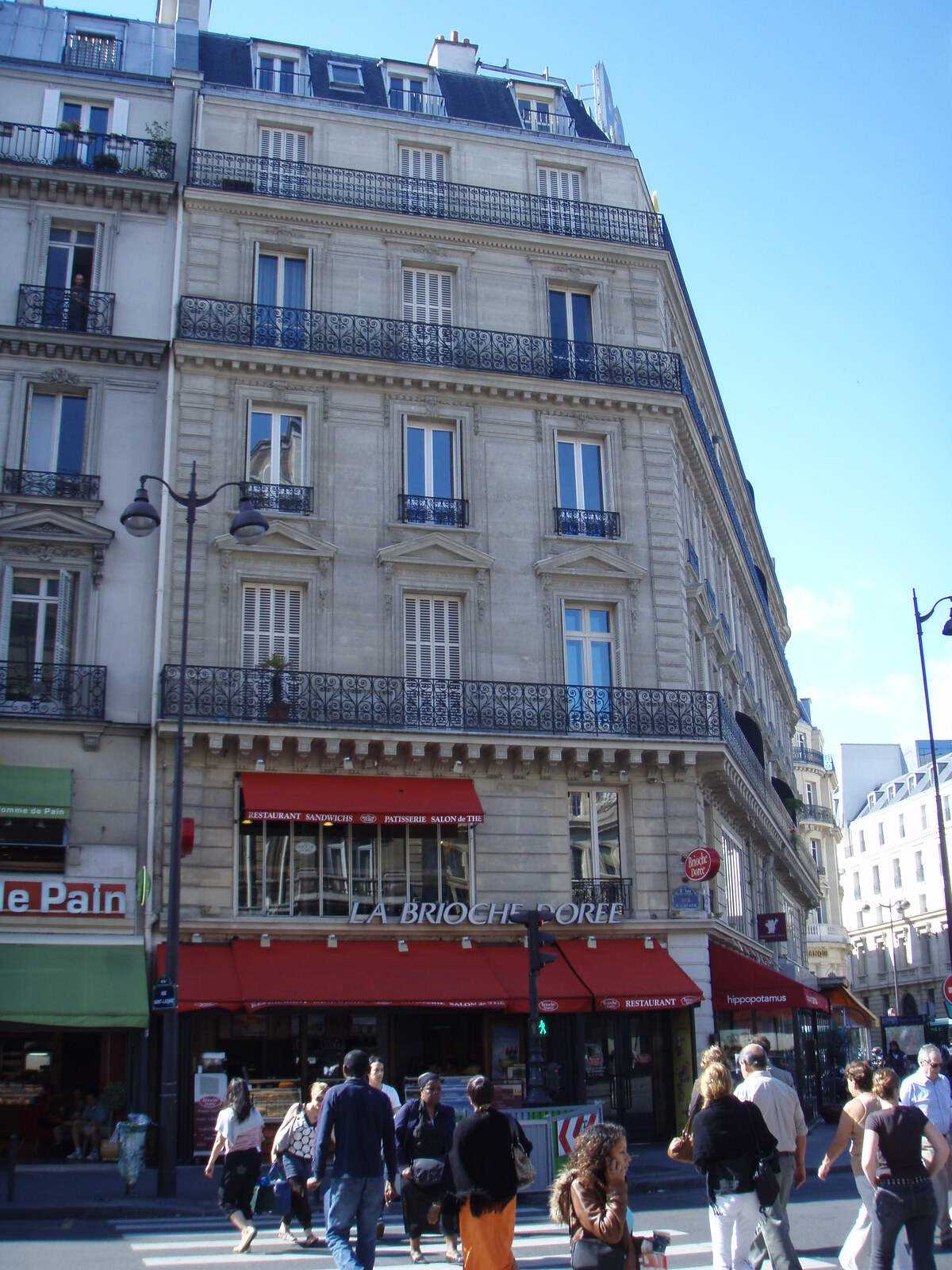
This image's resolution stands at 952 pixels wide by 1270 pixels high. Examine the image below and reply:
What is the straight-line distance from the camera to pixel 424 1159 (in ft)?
33.1

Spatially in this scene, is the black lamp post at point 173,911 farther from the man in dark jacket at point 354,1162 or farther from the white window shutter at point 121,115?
the white window shutter at point 121,115

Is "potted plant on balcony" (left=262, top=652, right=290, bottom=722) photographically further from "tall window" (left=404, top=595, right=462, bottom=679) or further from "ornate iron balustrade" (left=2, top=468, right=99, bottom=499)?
"ornate iron balustrade" (left=2, top=468, right=99, bottom=499)

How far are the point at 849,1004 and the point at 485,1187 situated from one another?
1083 inches

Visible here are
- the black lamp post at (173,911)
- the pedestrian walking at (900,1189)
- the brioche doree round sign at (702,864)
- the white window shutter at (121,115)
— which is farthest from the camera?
the white window shutter at (121,115)

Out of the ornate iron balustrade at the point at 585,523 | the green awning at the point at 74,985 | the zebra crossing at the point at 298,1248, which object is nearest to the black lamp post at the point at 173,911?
the zebra crossing at the point at 298,1248

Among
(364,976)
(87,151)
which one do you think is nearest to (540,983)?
(364,976)

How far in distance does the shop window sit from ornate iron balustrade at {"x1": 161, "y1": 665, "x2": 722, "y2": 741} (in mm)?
1801

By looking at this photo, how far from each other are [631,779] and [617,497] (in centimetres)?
551

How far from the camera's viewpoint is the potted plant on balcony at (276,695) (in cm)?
2116

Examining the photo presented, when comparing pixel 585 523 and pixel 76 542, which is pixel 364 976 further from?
pixel 585 523

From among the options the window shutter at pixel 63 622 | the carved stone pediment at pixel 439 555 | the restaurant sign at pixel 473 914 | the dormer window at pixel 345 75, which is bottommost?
the restaurant sign at pixel 473 914

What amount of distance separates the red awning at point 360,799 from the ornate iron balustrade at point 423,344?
797cm

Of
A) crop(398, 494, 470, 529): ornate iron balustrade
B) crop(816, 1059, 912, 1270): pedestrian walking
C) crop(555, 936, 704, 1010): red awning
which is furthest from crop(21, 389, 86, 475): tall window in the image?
crop(816, 1059, 912, 1270): pedestrian walking

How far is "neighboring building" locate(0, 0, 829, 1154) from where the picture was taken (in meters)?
20.7
